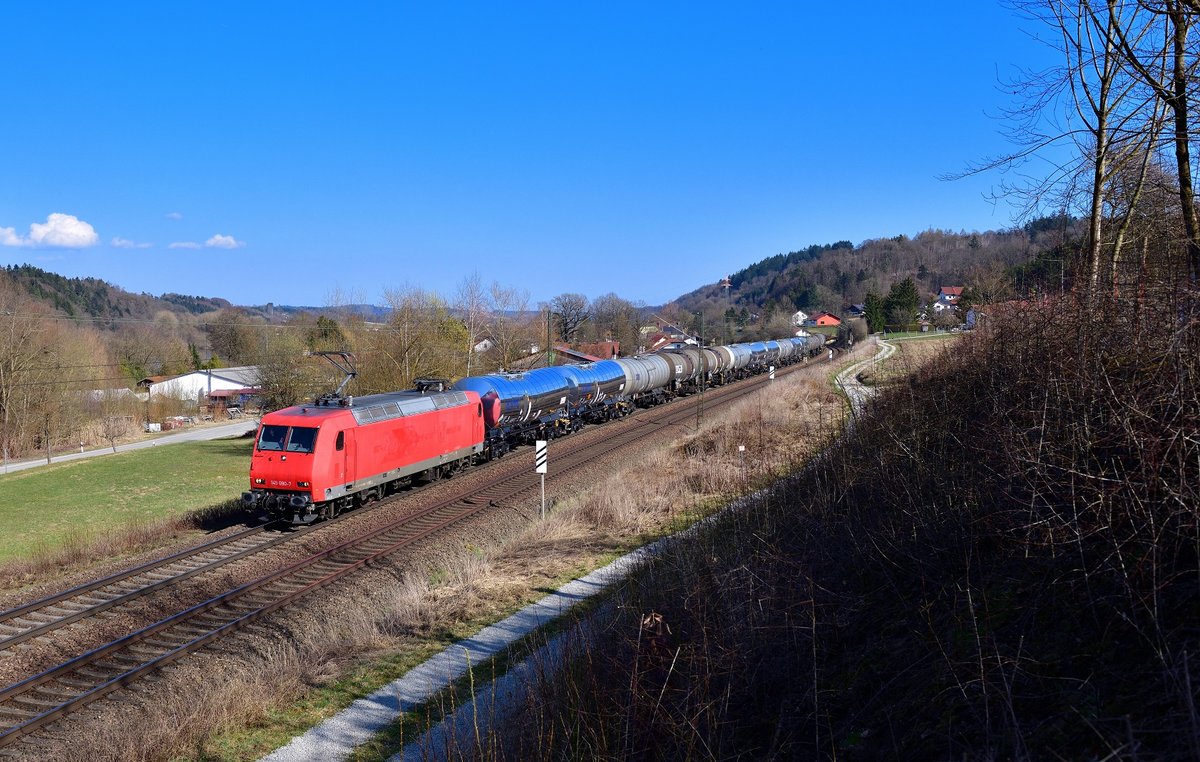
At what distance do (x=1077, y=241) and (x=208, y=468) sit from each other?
35.0 metres

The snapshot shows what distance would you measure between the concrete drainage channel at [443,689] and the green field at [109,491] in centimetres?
1419

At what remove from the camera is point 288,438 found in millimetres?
18203

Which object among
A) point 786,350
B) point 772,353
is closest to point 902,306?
point 786,350

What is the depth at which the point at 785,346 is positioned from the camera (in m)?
68.2

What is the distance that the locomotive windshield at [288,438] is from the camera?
18.0 meters

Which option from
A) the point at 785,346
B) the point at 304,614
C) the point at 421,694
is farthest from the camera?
the point at 785,346

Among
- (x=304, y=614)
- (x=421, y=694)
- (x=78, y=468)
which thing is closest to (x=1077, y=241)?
(x=421, y=694)

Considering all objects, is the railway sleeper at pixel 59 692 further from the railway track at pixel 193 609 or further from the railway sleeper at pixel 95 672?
the railway sleeper at pixel 95 672

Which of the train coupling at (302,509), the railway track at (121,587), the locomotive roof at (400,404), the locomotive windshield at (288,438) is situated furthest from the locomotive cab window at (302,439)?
the railway track at (121,587)

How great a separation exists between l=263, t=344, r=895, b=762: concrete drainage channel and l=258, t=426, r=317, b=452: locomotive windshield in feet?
27.4

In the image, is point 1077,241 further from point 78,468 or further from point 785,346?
point 785,346

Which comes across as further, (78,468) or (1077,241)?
(78,468)

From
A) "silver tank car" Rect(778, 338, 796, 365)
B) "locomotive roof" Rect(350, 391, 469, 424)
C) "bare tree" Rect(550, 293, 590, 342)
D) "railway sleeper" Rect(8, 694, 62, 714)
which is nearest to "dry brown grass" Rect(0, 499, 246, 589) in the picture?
"locomotive roof" Rect(350, 391, 469, 424)

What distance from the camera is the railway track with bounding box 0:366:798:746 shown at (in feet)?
32.5
